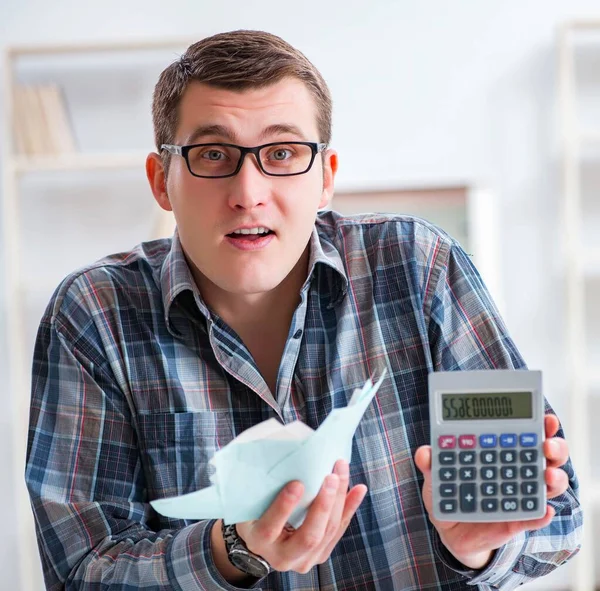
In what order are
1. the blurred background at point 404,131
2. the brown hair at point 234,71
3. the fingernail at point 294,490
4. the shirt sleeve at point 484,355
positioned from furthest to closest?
the blurred background at point 404,131
the brown hair at point 234,71
the shirt sleeve at point 484,355
the fingernail at point 294,490

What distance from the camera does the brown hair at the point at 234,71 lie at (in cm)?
116

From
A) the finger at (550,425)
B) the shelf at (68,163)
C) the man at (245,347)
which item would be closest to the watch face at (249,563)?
the man at (245,347)

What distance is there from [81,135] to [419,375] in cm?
223

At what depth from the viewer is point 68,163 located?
2.87 metres

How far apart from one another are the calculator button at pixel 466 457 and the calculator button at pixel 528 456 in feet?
0.17

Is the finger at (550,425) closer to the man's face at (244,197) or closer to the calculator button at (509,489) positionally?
the calculator button at (509,489)

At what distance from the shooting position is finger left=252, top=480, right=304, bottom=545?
33.0 inches

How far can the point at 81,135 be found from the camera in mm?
3090

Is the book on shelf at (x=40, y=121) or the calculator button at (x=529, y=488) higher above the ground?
the book on shelf at (x=40, y=121)

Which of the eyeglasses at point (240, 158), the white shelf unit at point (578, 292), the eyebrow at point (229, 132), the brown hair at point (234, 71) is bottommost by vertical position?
the white shelf unit at point (578, 292)

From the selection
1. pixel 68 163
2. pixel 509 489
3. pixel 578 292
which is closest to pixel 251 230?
pixel 509 489

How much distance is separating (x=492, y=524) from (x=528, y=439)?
0.34 feet

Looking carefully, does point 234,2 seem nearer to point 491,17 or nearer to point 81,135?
point 81,135

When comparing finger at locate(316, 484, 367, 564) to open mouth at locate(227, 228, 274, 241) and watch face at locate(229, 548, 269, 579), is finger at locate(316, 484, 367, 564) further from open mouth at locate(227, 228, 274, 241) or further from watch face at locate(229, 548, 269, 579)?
open mouth at locate(227, 228, 274, 241)
